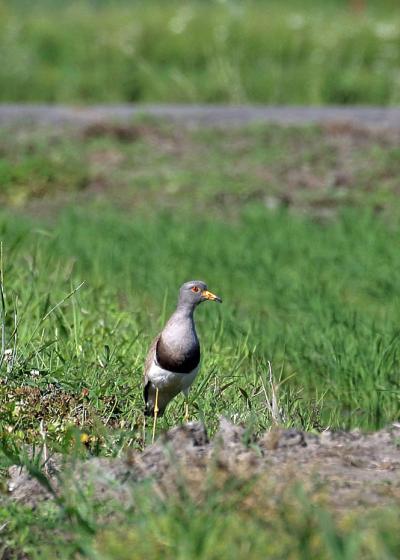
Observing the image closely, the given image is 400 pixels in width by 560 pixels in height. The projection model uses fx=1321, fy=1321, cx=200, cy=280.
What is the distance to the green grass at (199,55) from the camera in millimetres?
16812

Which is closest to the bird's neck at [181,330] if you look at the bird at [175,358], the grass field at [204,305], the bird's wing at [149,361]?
the bird at [175,358]

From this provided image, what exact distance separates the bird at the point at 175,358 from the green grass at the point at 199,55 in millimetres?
11241

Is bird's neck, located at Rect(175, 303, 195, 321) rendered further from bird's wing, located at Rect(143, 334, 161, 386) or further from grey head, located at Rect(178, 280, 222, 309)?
bird's wing, located at Rect(143, 334, 161, 386)

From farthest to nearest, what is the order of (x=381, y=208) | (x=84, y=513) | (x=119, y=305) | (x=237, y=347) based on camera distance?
(x=381, y=208) < (x=119, y=305) < (x=237, y=347) < (x=84, y=513)

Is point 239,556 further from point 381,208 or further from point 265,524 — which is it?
point 381,208

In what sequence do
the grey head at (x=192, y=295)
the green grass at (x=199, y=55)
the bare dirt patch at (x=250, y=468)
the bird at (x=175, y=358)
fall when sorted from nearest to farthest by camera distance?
the bare dirt patch at (x=250, y=468), the bird at (x=175, y=358), the grey head at (x=192, y=295), the green grass at (x=199, y=55)

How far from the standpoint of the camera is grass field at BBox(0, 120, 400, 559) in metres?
3.54

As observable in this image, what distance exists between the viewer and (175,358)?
5176 mm

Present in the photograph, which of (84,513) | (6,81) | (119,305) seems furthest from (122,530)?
(6,81)

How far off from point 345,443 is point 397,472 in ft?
0.94

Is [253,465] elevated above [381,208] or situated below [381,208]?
above

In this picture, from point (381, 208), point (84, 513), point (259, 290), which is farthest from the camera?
point (381, 208)

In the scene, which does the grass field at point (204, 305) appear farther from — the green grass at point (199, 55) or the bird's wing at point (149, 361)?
the green grass at point (199, 55)

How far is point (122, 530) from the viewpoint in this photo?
357cm
